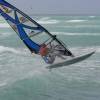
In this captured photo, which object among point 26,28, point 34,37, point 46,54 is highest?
point 26,28

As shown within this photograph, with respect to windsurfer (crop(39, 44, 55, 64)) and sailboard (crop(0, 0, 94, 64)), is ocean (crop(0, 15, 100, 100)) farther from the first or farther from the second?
sailboard (crop(0, 0, 94, 64))

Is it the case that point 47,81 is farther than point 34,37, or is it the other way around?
point 34,37

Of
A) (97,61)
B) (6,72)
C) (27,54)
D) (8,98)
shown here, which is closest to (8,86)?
(8,98)

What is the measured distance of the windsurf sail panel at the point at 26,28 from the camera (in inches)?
717

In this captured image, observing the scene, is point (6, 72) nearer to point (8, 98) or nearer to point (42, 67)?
point (42, 67)

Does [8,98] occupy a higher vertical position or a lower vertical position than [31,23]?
lower

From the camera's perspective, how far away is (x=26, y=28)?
18828 millimetres

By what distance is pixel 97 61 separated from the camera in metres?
21.8

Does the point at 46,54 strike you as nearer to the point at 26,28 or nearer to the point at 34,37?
the point at 34,37

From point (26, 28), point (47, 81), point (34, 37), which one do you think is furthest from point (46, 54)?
point (47, 81)

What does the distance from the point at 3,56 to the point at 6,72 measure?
215 inches

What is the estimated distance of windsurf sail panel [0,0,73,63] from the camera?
59.7 ft

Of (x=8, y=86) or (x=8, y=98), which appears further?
(x=8, y=86)

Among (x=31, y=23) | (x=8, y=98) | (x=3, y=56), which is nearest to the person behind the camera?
(x=8, y=98)
